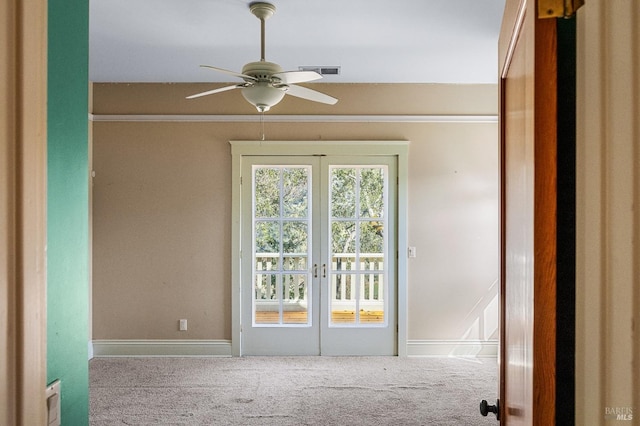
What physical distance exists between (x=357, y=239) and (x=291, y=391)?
5.79 feet

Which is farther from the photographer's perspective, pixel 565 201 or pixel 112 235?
pixel 112 235

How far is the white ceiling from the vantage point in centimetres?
323

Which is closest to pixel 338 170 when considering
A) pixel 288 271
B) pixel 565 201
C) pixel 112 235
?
pixel 288 271

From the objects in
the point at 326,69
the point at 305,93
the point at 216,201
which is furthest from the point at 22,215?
the point at 216,201

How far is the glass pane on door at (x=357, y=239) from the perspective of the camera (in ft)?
16.9

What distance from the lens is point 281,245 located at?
5141 mm

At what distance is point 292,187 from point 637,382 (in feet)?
15.2

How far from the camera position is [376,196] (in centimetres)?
516

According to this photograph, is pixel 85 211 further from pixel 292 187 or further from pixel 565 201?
pixel 292 187

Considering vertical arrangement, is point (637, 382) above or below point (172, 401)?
above

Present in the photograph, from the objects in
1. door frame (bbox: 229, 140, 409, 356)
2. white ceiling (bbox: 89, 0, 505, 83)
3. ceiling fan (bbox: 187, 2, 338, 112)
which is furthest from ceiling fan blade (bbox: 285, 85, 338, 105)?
door frame (bbox: 229, 140, 409, 356)

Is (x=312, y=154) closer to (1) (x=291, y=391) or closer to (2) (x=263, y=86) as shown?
(2) (x=263, y=86)

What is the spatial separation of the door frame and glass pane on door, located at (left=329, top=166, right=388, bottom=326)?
18 cm

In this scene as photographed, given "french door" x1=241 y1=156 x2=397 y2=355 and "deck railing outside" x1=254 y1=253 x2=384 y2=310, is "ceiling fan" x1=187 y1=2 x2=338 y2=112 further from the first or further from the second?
"deck railing outside" x1=254 y1=253 x2=384 y2=310
